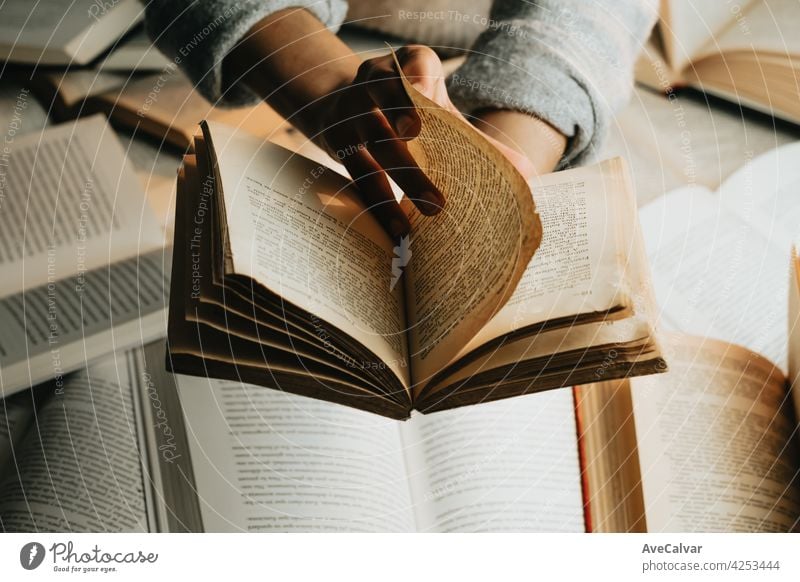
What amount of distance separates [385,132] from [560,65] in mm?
150

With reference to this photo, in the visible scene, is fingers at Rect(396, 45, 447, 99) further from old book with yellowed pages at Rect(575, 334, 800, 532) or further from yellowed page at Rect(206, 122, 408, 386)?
old book with yellowed pages at Rect(575, 334, 800, 532)

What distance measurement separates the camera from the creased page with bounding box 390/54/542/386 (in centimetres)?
33

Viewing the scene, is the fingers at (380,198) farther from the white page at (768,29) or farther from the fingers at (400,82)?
the white page at (768,29)

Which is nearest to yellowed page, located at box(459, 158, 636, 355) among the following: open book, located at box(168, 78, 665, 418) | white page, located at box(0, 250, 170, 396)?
open book, located at box(168, 78, 665, 418)

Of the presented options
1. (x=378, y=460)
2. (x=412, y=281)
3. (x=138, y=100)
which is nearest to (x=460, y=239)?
(x=412, y=281)

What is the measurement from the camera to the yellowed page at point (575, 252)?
35 cm

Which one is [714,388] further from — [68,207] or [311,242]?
[68,207]

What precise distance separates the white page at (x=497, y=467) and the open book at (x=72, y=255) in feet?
0.59

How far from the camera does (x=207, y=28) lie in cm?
45

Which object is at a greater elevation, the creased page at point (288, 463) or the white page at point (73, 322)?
the white page at point (73, 322)
